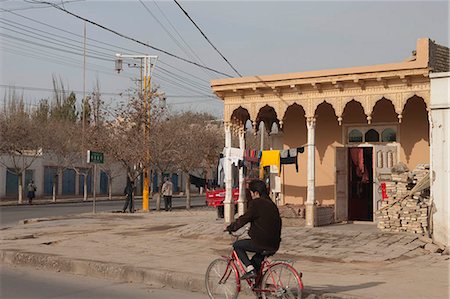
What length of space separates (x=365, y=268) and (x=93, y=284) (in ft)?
17.2

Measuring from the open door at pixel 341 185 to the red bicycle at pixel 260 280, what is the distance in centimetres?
1111

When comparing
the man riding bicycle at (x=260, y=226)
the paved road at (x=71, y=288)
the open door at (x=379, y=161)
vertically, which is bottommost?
the paved road at (x=71, y=288)

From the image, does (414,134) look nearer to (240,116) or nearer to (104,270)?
(240,116)

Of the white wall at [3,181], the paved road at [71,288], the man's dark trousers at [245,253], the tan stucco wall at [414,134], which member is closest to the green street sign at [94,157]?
the tan stucco wall at [414,134]

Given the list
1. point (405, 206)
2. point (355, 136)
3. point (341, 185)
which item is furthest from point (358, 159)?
point (405, 206)

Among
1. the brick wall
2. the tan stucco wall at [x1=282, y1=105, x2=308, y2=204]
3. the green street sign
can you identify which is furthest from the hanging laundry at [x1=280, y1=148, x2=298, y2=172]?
the green street sign

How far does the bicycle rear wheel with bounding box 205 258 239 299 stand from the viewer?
8711mm

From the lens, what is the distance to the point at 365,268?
11953 millimetres

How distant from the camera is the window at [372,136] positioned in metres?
19.2

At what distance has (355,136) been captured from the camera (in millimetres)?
19656

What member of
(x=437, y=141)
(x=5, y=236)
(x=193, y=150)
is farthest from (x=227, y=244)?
(x=193, y=150)

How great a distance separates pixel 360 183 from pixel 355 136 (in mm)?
1548

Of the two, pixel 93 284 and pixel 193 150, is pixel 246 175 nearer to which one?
pixel 93 284

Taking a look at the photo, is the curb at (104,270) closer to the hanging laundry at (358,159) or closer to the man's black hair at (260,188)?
the man's black hair at (260,188)
